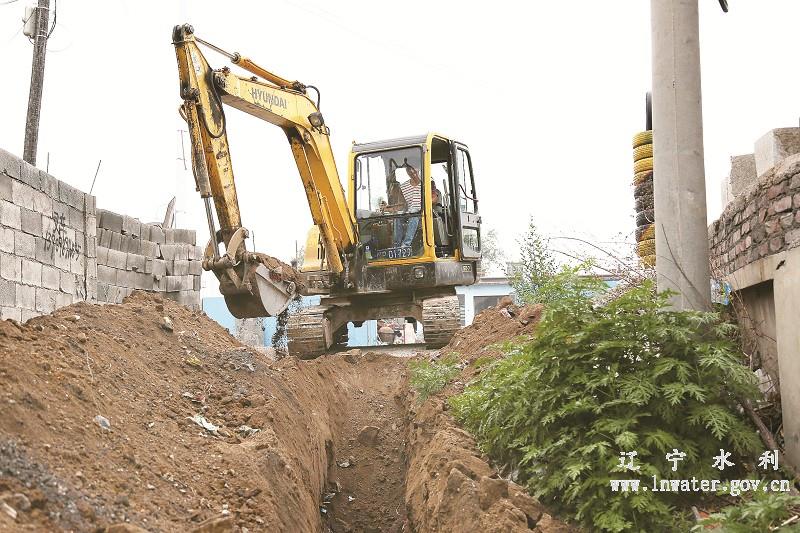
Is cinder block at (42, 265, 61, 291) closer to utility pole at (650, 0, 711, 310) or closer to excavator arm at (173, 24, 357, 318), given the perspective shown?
excavator arm at (173, 24, 357, 318)

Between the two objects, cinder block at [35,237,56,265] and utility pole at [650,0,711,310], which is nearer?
utility pole at [650,0,711,310]

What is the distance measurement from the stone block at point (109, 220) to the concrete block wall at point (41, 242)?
503mm

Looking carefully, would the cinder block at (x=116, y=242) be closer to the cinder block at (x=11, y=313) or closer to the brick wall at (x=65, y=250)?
the brick wall at (x=65, y=250)

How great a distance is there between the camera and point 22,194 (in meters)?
7.14

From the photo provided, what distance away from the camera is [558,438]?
4922mm

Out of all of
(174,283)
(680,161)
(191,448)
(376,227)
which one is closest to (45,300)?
(191,448)

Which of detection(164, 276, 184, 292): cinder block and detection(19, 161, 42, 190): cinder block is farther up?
detection(19, 161, 42, 190): cinder block

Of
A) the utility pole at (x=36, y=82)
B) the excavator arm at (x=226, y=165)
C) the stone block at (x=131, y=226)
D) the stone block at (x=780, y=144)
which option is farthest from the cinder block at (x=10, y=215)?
the utility pole at (x=36, y=82)

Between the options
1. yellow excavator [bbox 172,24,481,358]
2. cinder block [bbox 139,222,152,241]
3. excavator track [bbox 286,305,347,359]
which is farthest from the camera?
excavator track [bbox 286,305,347,359]

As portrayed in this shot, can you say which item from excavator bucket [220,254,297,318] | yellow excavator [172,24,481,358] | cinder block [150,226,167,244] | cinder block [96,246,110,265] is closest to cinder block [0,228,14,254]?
cinder block [96,246,110,265]

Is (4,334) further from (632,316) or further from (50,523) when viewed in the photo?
(632,316)

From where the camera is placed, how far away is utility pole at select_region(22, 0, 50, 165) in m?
16.5

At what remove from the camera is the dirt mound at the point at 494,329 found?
8.69m

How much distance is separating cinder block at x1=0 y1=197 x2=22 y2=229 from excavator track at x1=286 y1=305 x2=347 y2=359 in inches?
259
